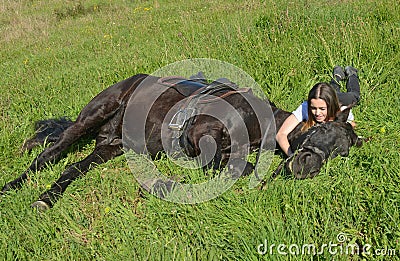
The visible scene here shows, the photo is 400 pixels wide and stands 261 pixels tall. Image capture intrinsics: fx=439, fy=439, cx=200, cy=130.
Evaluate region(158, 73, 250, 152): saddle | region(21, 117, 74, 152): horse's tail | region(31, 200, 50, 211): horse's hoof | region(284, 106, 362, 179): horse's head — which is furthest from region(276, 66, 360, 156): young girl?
region(21, 117, 74, 152): horse's tail

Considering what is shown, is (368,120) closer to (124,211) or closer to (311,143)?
(311,143)

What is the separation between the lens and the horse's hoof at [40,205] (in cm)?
352

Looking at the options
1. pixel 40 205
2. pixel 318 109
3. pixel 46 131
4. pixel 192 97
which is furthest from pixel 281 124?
pixel 46 131

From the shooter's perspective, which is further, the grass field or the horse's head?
the horse's head

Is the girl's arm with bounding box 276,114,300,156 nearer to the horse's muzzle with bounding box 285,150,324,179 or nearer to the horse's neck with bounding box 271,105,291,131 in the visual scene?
the horse's neck with bounding box 271,105,291,131

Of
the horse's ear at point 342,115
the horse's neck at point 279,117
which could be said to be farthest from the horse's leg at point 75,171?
the horse's ear at point 342,115

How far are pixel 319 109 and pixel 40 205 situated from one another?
2.39m

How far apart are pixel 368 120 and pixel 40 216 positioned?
2981 millimetres

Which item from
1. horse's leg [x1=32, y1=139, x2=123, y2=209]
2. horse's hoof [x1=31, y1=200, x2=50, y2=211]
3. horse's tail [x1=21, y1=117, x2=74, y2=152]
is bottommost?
horse's leg [x1=32, y1=139, x2=123, y2=209]

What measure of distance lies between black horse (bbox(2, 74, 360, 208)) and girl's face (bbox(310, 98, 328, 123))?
12cm

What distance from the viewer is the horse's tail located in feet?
15.6

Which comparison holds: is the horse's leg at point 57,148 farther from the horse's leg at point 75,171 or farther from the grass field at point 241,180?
the horse's leg at point 75,171

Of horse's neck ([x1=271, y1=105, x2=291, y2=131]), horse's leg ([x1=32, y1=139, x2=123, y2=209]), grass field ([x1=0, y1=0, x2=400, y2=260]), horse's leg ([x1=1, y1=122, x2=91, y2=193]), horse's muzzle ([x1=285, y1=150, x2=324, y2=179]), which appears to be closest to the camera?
grass field ([x1=0, y1=0, x2=400, y2=260])

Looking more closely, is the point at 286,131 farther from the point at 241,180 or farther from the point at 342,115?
the point at 241,180
